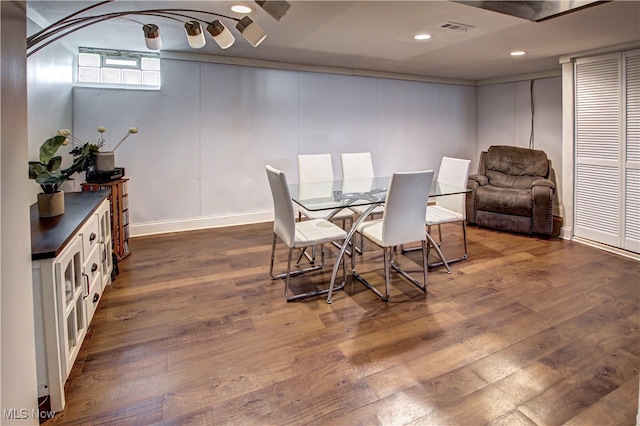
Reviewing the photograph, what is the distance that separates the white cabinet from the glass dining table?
1.43 metres

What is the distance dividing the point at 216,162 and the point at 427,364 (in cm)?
358

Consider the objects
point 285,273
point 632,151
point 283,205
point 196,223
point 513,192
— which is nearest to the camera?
point 283,205

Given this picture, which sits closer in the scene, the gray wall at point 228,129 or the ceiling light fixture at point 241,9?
the ceiling light fixture at point 241,9

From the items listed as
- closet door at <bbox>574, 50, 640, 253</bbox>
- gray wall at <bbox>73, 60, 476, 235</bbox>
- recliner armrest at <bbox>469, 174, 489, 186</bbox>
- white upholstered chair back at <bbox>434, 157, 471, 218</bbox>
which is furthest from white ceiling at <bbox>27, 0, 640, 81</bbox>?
recliner armrest at <bbox>469, 174, 489, 186</bbox>

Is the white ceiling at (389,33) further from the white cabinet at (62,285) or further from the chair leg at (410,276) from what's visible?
the chair leg at (410,276)

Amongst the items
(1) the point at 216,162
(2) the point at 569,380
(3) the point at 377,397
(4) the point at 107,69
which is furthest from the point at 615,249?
(4) the point at 107,69

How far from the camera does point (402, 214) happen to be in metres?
2.68

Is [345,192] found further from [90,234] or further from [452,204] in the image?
[90,234]

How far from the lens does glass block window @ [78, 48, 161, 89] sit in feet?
12.9

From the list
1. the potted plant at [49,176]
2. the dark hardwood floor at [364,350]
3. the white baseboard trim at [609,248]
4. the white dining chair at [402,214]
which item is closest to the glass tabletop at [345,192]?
the white dining chair at [402,214]

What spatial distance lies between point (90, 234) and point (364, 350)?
71.4 inches

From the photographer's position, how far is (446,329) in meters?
2.31

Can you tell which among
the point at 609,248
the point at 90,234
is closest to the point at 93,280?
the point at 90,234

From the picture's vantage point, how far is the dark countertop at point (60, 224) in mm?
1542
